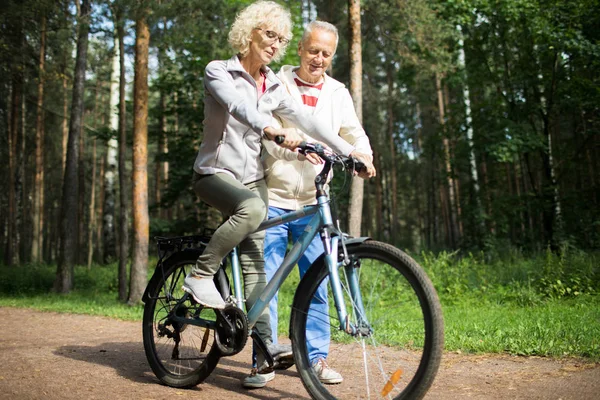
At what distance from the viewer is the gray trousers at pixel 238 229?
11.5ft

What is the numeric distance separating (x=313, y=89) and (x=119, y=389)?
240cm

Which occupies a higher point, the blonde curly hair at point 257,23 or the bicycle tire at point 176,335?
the blonde curly hair at point 257,23

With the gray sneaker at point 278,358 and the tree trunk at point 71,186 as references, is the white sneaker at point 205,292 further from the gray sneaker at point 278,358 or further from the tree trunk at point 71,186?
the tree trunk at point 71,186

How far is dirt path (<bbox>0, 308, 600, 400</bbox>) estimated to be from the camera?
3.62 meters

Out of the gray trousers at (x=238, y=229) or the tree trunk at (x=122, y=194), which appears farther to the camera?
the tree trunk at (x=122, y=194)

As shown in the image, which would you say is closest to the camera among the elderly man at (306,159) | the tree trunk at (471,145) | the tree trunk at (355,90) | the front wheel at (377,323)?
the front wheel at (377,323)

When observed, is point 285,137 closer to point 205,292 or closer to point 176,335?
point 205,292

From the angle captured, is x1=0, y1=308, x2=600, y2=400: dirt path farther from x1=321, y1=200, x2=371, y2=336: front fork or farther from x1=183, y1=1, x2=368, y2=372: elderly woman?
x1=321, y1=200, x2=371, y2=336: front fork

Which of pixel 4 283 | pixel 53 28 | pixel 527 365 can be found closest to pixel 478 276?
pixel 527 365

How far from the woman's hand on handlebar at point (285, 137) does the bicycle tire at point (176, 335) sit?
1.11 metres

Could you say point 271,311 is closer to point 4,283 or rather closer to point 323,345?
point 323,345

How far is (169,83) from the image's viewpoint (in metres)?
19.2

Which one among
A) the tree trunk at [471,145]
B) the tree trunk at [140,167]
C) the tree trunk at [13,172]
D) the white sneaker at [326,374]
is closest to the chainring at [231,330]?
the white sneaker at [326,374]

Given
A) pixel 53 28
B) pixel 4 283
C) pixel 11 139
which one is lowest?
pixel 4 283
